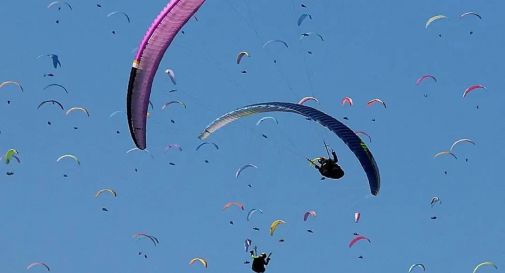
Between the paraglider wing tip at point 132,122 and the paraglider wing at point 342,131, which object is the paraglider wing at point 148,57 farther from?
the paraglider wing at point 342,131

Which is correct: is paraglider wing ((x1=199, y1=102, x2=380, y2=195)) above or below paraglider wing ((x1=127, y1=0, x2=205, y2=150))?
below

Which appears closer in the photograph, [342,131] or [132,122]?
[342,131]

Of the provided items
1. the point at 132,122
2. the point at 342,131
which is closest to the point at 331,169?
the point at 342,131

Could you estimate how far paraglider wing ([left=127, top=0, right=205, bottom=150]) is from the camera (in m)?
116

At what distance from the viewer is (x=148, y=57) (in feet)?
390

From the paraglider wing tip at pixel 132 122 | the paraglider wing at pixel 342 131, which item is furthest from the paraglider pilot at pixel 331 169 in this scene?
the paraglider wing tip at pixel 132 122

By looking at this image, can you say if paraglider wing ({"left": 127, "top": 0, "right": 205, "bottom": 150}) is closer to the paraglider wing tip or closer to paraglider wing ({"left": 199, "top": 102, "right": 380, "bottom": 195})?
the paraglider wing tip

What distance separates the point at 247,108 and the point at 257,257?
20.4 feet

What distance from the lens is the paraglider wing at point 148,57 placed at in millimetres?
116438

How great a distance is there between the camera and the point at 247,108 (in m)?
122

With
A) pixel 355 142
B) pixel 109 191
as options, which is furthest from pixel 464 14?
pixel 109 191

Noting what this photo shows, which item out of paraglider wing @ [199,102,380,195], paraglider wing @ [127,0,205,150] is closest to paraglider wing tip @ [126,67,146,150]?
paraglider wing @ [127,0,205,150]

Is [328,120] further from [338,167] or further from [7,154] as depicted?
[7,154]

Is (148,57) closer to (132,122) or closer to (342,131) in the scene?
(132,122)
